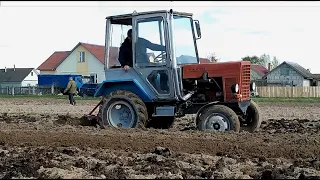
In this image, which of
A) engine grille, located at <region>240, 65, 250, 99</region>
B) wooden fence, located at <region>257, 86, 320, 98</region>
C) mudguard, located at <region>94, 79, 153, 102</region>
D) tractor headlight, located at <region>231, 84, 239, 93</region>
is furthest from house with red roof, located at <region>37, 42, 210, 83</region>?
tractor headlight, located at <region>231, 84, 239, 93</region>

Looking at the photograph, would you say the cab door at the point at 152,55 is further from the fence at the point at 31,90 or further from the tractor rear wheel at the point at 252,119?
the fence at the point at 31,90

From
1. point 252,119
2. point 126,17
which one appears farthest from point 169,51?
point 252,119

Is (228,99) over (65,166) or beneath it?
over

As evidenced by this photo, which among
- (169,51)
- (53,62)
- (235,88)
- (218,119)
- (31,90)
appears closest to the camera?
(218,119)

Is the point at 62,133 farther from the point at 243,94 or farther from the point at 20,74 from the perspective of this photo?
the point at 20,74

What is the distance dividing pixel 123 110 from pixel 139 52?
151 centimetres

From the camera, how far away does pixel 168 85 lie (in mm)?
11828

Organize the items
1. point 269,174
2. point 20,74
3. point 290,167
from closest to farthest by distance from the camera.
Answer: point 269,174 → point 290,167 → point 20,74

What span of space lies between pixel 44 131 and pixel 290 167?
20.2 ft

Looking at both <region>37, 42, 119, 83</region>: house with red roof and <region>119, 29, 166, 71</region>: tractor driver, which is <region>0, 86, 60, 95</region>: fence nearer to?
<region>37, 42, 119, 83</region>: house with red roof

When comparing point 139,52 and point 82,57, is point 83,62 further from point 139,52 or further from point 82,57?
point 139,52

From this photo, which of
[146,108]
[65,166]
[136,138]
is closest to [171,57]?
[146,108]

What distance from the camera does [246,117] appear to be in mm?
12359

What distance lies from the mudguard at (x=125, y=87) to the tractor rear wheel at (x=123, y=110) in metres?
0.14
